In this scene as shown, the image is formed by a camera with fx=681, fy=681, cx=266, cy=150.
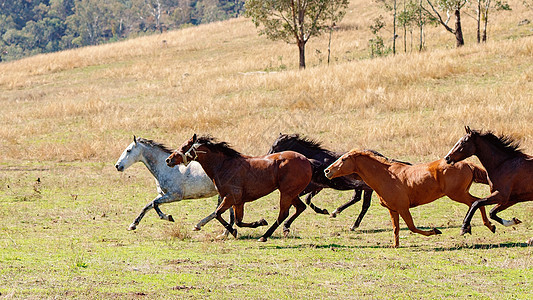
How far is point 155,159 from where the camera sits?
1292cm

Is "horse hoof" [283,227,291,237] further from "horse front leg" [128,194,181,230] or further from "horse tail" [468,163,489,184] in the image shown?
"horse tail" [468,163,489,184]

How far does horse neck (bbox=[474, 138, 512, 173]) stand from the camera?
34.6ft

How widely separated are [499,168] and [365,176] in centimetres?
205

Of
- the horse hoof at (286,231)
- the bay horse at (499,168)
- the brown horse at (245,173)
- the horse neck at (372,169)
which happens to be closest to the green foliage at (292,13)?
the brown horse at (245,173)

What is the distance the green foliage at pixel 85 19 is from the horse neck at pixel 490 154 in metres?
86.7

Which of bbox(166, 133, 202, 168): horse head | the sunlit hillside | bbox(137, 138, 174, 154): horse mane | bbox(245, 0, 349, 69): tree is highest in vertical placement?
bbox(245, 0, 349, 69): tree

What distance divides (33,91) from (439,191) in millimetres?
31473

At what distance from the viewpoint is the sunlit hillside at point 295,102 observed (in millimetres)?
22031

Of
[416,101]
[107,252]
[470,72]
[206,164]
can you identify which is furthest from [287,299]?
[470,72]

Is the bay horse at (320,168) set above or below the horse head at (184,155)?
below

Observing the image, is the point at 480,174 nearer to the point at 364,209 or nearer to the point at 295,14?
the point at 364,209

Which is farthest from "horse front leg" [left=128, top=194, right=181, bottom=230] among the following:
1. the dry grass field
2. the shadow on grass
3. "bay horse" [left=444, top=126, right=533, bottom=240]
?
"bay horse" [left=444, top=126, right=533, bottom=240]

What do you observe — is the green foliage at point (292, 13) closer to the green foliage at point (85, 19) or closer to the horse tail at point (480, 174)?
the horse tail at point (480, 174)

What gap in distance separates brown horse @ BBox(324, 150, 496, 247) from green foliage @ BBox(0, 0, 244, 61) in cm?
8647
